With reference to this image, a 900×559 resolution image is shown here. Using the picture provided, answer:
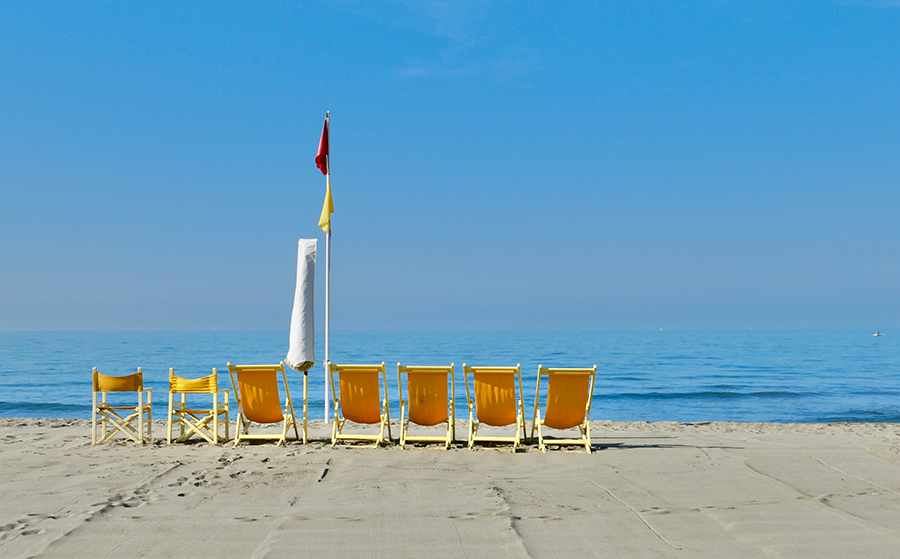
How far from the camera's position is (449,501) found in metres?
4.69

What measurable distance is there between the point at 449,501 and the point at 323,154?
18.3 ft

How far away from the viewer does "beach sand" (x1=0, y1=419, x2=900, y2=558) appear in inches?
144

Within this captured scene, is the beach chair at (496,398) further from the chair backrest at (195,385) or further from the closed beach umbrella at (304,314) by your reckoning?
the chair backrest at (195,385)

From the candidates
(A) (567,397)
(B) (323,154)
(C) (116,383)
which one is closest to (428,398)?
(A) (567,397)

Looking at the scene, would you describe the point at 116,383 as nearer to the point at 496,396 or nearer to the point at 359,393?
the point at 359,393

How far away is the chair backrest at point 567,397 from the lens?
6.93 metres

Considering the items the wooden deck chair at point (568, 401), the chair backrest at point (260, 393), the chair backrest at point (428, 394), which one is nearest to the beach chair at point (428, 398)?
the chair backrest at point (428, 394)

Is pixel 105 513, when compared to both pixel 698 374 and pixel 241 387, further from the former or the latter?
pixel 698 374

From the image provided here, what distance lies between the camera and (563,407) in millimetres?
7031

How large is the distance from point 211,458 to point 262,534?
2922 mm

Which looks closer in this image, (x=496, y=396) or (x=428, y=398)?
(x=496, y=396)

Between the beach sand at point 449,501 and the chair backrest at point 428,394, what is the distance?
38cm

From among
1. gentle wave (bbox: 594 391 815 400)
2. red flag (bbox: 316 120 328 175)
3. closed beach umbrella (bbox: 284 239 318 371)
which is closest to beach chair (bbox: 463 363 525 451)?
closed beach umbrella (bbox: 284 239 318 371)

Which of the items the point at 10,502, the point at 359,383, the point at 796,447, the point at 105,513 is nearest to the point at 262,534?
the point at 105,513
